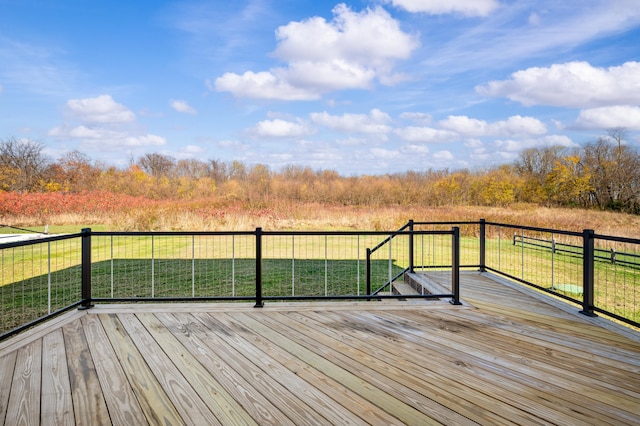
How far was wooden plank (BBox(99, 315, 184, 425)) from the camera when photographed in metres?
1.70

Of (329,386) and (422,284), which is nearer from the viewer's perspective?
(329,386)

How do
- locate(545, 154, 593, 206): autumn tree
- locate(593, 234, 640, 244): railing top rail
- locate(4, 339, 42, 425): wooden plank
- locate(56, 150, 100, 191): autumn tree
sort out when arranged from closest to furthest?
locate(4, 339, 42, 425): wooden plank → locate(593, 234, 640, 244): railing top rail → locate(545, 154, 593, 206): autumn tree → locate(56, 150, 100, 191): autumn tree

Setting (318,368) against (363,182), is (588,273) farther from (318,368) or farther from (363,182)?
(363,182)

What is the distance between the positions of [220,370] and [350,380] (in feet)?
2.52

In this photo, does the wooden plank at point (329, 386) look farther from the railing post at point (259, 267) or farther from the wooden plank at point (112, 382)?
the wooden plank at point (112, 382)

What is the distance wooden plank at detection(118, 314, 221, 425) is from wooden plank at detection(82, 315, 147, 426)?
6.1 inches

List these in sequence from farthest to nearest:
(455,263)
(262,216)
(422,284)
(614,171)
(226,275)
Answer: (614,171)
(262,216)
(226,275)
(422,284)
(455,263)

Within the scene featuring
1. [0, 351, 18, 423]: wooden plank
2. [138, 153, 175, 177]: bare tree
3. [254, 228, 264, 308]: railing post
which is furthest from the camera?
[138, 153, 175, 177]: bare tree

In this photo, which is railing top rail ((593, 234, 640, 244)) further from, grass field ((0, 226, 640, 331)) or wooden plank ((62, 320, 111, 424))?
wooden plank ((62, 320, 111, 424))

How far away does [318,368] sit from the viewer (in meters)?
2.22

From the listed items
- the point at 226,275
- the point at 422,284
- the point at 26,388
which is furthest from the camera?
the point at 226,275

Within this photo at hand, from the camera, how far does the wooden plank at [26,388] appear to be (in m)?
1.69

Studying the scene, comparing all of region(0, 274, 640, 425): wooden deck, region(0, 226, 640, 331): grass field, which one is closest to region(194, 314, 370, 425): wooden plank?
region(0, 274, 640, 425): wooden deck

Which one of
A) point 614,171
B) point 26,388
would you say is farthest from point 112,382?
point 614,171
